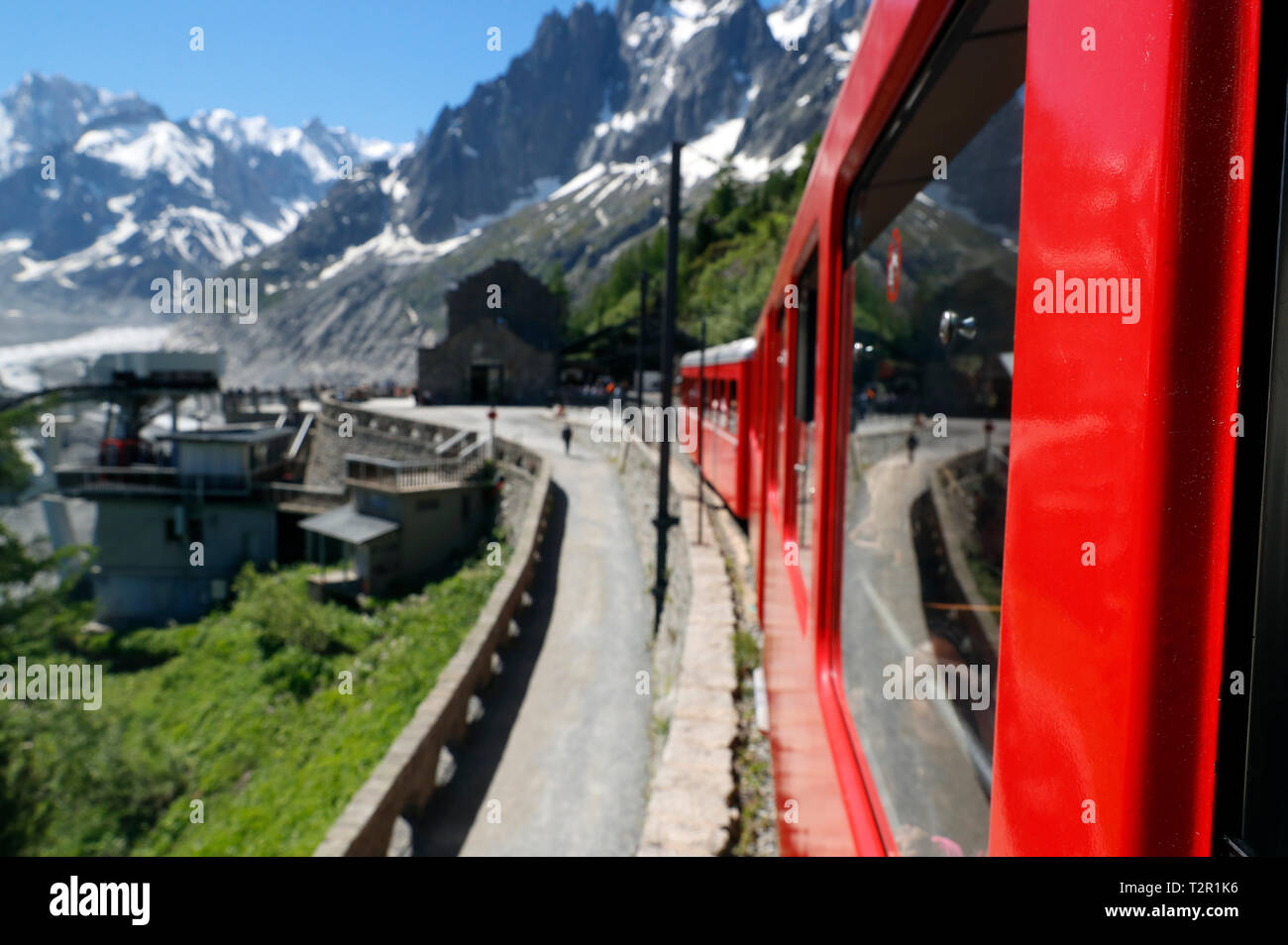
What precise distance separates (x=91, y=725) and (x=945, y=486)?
20.8 m

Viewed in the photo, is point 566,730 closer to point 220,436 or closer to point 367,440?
point 367,440

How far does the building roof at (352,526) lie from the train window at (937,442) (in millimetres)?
22840

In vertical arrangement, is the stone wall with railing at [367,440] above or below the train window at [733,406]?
below

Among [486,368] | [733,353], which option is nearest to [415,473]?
[733,353]

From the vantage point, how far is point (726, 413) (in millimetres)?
12539

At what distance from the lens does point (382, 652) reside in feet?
63.1

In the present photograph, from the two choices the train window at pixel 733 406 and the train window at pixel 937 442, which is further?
the train window at pixel 733 406

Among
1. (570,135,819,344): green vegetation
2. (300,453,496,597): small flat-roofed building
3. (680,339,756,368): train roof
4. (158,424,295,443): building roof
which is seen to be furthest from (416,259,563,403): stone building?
(680,339,756,368): train roof

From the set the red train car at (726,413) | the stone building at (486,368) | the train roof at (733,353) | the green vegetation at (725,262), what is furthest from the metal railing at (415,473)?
the stone building at (486,368)

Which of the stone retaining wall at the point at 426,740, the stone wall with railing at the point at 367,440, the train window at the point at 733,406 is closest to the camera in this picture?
the stone retaining wall at the point at 426,740

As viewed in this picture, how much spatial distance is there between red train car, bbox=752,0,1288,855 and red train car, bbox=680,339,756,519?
25.9ft

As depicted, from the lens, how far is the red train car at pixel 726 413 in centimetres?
1067

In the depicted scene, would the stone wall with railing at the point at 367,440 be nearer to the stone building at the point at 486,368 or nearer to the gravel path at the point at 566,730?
the stone building at the point at 486,368

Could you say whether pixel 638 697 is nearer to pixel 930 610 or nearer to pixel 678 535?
pixel 678 535
